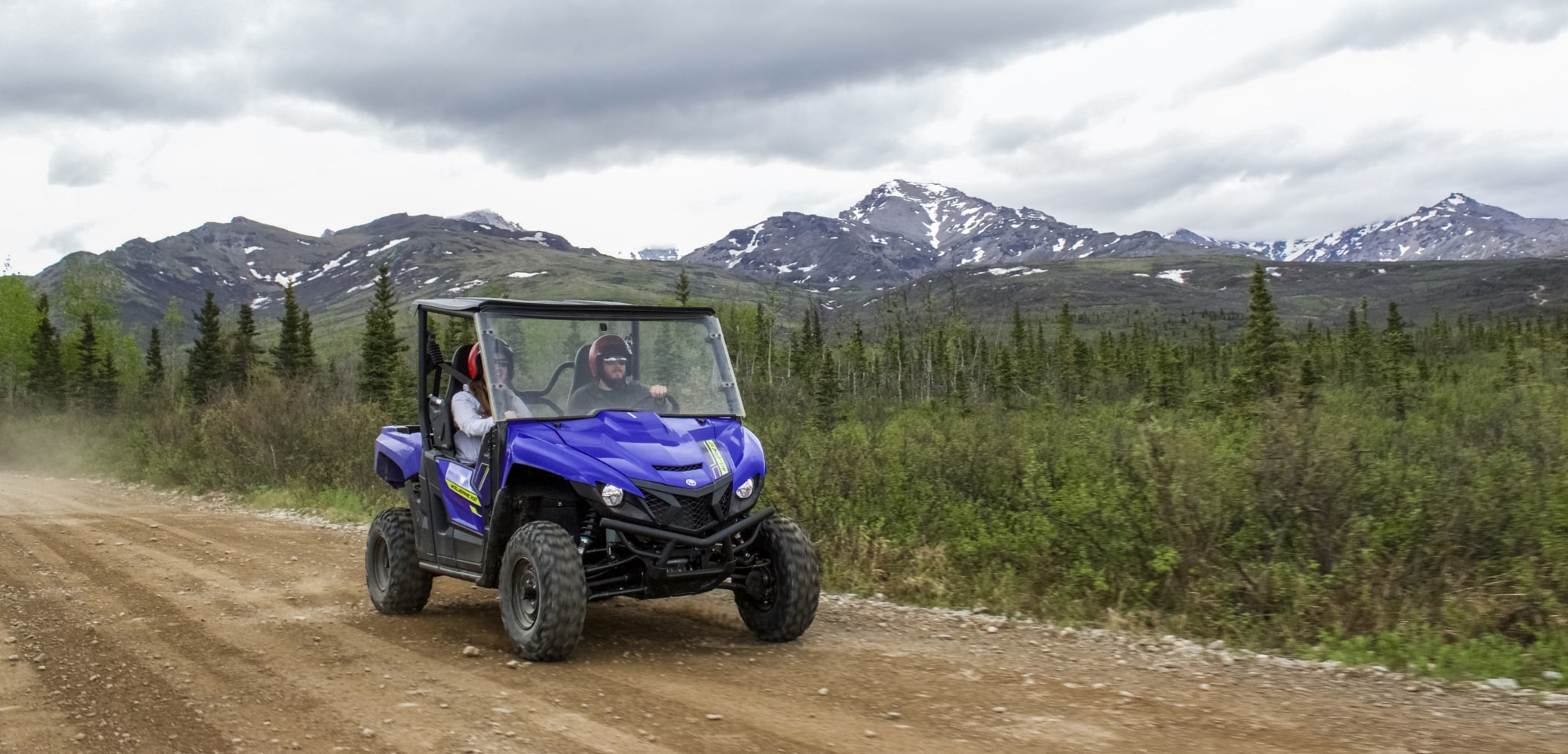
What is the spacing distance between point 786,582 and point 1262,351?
25791 millimetres

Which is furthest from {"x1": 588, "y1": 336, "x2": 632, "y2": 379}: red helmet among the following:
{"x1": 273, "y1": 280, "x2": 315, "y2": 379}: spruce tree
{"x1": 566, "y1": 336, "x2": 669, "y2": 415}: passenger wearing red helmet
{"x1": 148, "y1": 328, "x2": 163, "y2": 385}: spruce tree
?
{"x1": 148, "y1": 328, "x2": 163, "y2": 385}: spruce tree

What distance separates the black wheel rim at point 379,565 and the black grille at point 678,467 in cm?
332

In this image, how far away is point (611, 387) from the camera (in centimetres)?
818

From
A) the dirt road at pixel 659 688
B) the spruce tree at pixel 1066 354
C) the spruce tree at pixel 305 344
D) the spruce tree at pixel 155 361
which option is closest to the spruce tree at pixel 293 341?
the spruce tree at pixel 305 344

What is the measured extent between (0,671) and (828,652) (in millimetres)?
5251

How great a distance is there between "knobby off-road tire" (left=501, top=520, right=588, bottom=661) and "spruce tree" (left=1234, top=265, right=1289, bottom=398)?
82.1 ft

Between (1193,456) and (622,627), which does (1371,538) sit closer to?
(1193,456)

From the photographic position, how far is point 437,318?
911cm

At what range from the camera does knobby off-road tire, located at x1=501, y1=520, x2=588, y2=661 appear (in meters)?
7.02

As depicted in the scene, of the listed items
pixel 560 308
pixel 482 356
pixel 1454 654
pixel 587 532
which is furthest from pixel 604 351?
pixel 1454 654

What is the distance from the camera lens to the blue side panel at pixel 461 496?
26.9ft

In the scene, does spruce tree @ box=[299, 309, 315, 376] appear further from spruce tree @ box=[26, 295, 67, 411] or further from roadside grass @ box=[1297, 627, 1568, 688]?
roadside grass @ box=[1297, 627, 1568, 688]

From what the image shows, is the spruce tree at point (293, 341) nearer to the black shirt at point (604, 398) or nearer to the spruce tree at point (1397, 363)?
the spruce tree at point (1397, 363)

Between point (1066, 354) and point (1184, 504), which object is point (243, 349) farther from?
point (1066, 354)
